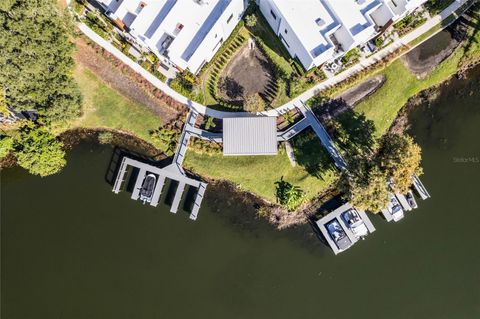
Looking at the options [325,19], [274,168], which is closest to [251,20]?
[325,19]

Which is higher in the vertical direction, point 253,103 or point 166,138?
point 253,103

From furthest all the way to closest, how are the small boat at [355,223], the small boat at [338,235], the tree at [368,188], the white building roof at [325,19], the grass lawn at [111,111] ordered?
the grass lawn at [111,111], the small boat at [338,235], the small boat at [355,223], the white building roof at [325,19], the tree at [368,188]

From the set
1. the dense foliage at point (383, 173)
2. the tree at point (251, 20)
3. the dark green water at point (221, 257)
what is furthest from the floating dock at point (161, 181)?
the tree at point (251, 20)

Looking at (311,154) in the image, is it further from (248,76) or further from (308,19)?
(308,19)

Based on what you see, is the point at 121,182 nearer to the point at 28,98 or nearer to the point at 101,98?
the point at 101,98

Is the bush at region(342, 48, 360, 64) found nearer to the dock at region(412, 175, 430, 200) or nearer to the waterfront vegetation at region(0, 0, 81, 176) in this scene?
the dock at region(412, 175, 430, 200)

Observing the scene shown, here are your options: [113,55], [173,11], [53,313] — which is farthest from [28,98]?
[53,313]

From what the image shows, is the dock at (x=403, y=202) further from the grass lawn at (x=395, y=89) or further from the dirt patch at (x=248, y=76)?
the dirt patch at (x=248, y=76)

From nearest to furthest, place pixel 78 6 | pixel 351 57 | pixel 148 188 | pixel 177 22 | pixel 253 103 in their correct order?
pixel 177 22 → pixel 253 103 → pixel 78 6 → pixel 351 57 → pixel 148 188
